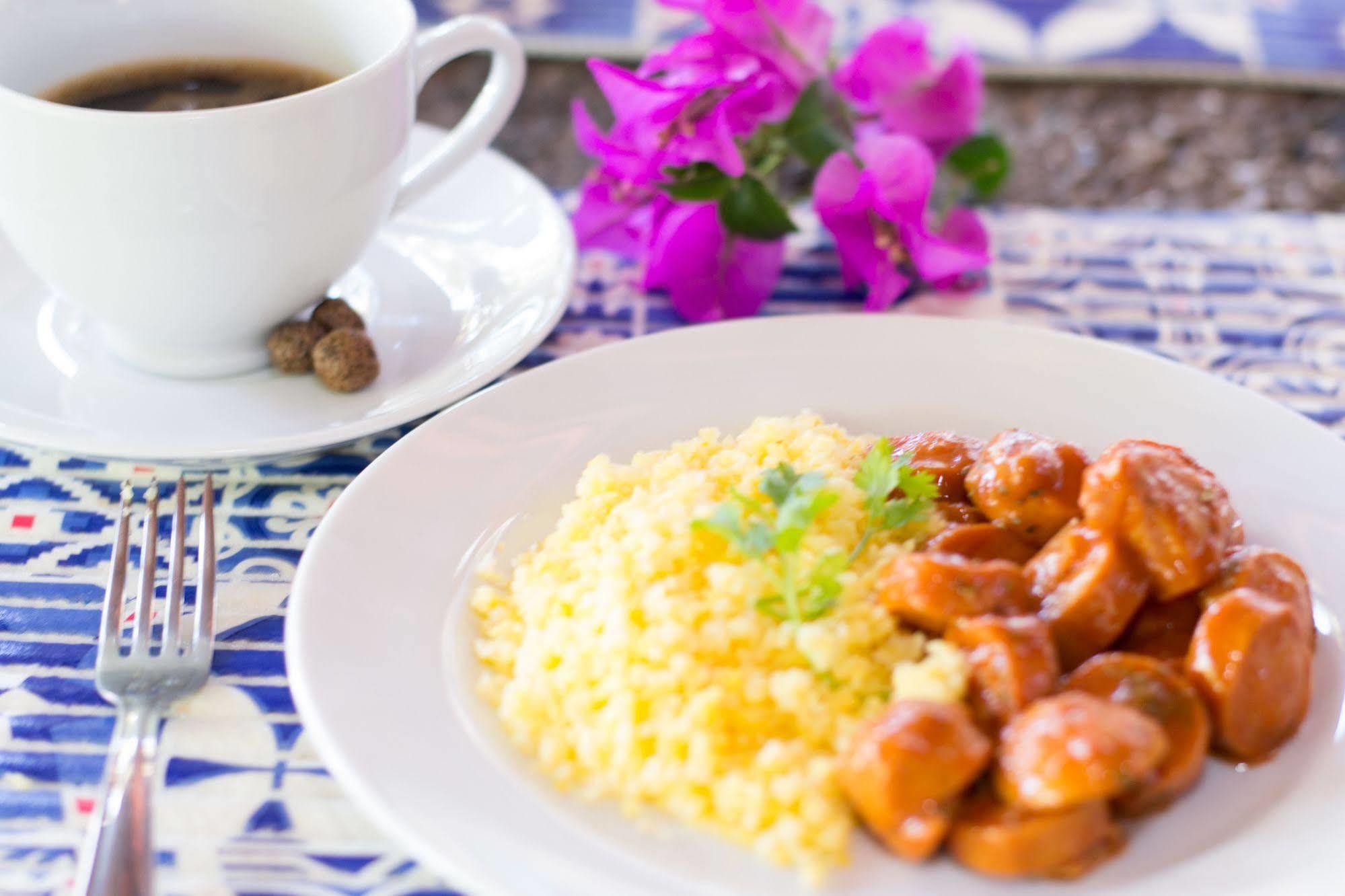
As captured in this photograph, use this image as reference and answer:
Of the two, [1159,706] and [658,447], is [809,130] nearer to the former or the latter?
[658,447]

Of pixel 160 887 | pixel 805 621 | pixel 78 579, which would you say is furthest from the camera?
pixel 78 579

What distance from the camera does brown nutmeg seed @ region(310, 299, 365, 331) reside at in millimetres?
1691

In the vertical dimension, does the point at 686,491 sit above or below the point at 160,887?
above

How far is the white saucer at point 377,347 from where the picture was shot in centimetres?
149

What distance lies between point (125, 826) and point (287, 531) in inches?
19.5

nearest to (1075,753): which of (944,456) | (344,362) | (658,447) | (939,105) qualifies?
(944,456)

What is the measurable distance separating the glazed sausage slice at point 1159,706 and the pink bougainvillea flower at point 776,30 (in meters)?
1.11

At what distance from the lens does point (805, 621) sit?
120cm

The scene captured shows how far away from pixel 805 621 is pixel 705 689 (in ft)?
0.40

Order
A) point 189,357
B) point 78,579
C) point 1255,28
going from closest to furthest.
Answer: point 78,579 < point 189,357 < point 1255,28

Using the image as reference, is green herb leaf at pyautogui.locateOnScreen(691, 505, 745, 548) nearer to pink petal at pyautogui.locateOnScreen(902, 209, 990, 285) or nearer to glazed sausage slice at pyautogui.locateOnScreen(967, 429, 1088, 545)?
glazed sausage slice at pyautogui.locateOnScreen(967, 429, 1088, 545)

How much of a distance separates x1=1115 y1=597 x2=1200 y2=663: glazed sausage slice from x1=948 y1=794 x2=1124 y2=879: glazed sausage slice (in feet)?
0.80

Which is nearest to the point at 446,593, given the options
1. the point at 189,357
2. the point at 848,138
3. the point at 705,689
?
the point at 705,689

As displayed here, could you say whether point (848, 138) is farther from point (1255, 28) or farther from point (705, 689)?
point (1255, 28)
